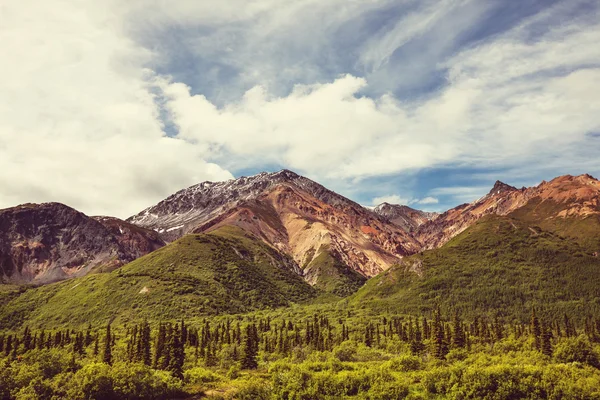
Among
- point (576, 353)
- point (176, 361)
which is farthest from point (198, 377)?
point (576, 353)

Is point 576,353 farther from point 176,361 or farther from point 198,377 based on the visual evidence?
point 176,361

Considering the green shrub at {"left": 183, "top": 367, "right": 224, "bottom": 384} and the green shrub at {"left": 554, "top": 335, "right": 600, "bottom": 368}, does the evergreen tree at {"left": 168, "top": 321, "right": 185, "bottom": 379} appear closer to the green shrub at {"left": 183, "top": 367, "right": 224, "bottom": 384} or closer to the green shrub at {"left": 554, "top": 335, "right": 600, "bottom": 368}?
the green shrub at {"left": 183, "top": 367, "right": 224, "bottom": 384}

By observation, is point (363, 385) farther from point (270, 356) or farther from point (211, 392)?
point (270, 356)

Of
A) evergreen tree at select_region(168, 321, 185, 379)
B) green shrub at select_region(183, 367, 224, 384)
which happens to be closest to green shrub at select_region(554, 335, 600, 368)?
green shrub at select_region(183, 367, 224, 384)

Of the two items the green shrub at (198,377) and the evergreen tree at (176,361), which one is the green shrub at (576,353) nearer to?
the green shrub at (198,377)

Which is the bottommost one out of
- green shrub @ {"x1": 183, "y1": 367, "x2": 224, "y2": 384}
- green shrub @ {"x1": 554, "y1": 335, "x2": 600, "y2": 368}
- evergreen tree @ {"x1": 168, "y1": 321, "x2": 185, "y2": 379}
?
green shrub @ {"x1": 554, "y1": 335, "x2": 600, "y2": 368}

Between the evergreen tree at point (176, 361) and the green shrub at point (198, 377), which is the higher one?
the evergreen tree at point (176, 361)

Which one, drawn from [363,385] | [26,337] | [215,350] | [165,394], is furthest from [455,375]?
[26,337]

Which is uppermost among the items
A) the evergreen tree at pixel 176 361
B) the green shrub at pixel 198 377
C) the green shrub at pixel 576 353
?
the evergreen tree at pixel 176 361

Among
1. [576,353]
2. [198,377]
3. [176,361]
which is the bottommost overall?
[576,353]

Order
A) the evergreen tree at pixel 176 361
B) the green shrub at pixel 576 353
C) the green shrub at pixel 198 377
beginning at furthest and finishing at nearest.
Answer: the green shrub at pixel 576 353, the green shrub at pixel 198 377, the evergreen tree at pixel 176 361

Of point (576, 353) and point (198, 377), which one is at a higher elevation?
point (198, 377)

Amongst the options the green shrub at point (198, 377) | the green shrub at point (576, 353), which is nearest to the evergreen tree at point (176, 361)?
the green shrub at point (198, 377)

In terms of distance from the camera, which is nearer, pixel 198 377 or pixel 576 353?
pixel 198 377
